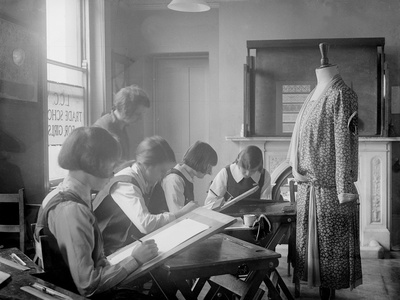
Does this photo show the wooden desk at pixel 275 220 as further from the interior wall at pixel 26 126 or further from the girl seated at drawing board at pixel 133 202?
the interior wall at pixel 26 126

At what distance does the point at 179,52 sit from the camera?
526 centimetres

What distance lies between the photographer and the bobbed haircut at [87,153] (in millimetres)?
1815

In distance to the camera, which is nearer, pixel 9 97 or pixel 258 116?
pixel 9 97

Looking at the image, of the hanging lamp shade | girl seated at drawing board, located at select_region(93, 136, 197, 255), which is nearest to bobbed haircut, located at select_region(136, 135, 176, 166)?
girl seated at drawing board, located at select_region(93, 136, 197, 255)

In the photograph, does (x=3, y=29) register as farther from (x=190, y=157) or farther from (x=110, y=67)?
(x=110, y=67)

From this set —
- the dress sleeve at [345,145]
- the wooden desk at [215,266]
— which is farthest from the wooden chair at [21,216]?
the dress sleeve at [345,145]

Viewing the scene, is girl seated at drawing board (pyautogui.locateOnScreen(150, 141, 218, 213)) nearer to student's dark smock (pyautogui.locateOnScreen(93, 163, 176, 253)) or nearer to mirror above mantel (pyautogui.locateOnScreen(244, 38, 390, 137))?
student's dark smock (pyautogui.locateOnScreen(93, 163, 176, 253))

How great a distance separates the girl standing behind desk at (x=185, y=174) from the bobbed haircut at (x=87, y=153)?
1.20 metres

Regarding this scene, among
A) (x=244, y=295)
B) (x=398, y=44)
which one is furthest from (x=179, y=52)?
(x=244, y=295)

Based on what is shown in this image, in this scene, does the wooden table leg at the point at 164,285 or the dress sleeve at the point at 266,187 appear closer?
the wooden table leg at the point at 164,285

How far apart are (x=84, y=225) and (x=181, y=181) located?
147 cm

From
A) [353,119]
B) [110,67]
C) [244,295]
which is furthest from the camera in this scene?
[110,67]

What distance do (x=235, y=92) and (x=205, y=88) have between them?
29cm

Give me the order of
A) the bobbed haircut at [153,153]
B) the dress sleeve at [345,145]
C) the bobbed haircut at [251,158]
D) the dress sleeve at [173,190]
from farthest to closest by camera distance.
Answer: the bobbed haircut at [251,158] < the dress sleeve at [173,190] < the dress sleeve at [345,145] < the bobbed haircut at [153,153]
